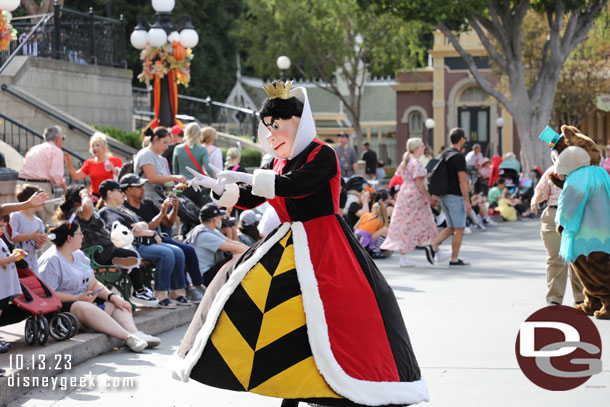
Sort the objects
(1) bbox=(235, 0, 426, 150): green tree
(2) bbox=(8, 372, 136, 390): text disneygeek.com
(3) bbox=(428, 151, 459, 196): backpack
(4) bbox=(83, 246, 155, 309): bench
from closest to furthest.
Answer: (2) bbox=(8, 372, 136, 390): text disneygeek.com → (4) bbox=(83, 246, 155, 309): bench → (3) bbox=(428, 151, 459, 196): backpack → (1) bbox=(235, 0, 426, 150): green tree

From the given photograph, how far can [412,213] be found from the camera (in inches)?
536

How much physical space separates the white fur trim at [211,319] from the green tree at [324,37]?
32.9m

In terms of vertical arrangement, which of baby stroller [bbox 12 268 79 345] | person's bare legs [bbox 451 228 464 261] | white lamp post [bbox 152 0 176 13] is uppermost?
white lamp post [bbox 152 0 176 13]

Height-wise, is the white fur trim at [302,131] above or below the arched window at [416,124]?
above

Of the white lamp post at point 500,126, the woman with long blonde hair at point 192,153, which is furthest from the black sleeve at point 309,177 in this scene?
the white lamp post at point 500,126

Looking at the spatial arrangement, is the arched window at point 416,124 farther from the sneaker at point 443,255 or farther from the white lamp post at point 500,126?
the sneaker at point 443,255

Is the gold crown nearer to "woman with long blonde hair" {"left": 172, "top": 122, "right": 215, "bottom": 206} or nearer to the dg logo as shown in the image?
the dg logo

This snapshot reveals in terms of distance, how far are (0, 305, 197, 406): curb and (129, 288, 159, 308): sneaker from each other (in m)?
0.51

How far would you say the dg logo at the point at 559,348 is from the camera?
261 inches

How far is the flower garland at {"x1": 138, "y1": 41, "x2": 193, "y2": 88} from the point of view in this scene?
17.2 m

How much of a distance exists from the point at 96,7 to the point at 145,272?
30.0 metres

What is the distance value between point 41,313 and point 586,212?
4.80 meters

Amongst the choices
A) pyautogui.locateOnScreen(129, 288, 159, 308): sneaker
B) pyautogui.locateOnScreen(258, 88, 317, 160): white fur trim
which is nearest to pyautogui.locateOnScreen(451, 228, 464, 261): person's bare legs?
pyautogui.locateOnScreen(129, 288, 159, 308): sneaker

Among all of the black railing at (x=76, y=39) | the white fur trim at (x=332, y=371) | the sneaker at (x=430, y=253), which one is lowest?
the sneaker at (x=430, y=253)
